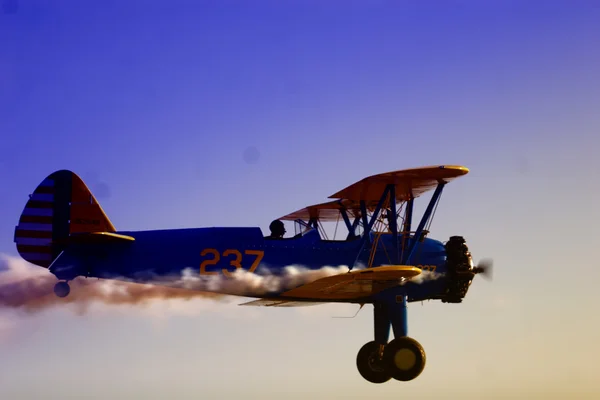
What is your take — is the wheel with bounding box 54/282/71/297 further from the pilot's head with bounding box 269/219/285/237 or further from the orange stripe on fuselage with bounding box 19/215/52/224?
the pilot's head with bounding box 269/219/285/237

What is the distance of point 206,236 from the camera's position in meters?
18.5

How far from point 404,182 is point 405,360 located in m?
3.78

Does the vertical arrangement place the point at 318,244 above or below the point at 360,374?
above

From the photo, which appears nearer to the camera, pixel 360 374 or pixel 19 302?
pixel 19 302

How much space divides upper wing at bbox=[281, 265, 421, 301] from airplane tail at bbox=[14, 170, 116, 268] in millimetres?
4637

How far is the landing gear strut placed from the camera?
1759cm

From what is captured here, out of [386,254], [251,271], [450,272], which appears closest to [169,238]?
[251,271]

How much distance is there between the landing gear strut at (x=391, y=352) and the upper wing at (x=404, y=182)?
243 centimetres

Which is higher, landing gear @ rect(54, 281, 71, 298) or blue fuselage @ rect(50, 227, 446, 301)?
blue fuselage @ rect(50, 227, 446, 301)

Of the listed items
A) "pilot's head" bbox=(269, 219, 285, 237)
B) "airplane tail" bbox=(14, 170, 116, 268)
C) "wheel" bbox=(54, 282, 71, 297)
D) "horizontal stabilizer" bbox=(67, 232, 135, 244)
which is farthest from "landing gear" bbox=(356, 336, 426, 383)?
"wheel" bbox=(54, 282, 71, 297)

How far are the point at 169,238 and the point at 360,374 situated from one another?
17.5ft

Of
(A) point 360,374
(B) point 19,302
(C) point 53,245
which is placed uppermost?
(C) point 53,245

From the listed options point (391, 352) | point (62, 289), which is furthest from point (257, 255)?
point (62, 289)

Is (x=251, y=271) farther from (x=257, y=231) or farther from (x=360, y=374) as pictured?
(x=360, y=374)
